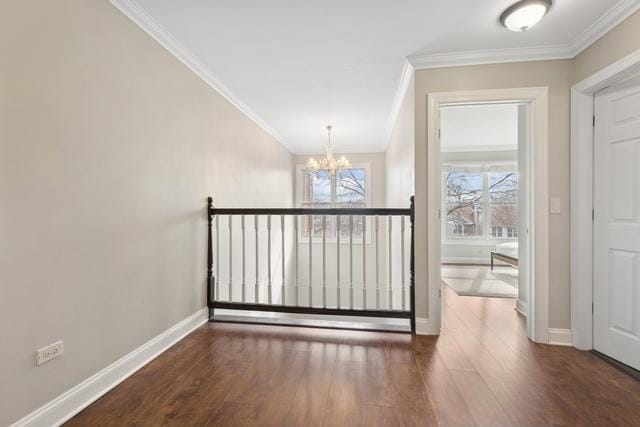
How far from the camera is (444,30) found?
218 centimetres

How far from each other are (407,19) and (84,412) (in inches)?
125

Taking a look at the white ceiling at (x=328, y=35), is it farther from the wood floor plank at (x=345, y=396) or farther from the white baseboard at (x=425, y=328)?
the wood floor plank at (x=345, y=396)

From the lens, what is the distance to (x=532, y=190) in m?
2.45

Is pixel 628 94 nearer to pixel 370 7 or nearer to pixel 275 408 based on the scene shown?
pixel 370 7

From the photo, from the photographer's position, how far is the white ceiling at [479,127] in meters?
4.25

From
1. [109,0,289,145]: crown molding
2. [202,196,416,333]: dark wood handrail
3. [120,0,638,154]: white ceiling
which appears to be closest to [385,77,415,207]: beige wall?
[120,0,638,154]: white ceiling

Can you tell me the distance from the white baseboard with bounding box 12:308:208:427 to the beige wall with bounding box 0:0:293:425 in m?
0.05

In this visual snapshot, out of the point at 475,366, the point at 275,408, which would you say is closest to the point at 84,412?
the point at 275,408

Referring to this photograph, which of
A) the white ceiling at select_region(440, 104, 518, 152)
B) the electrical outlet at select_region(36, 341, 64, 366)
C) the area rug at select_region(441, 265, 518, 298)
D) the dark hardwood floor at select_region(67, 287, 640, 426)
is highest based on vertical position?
the white ceiling at select_region(440, 104, 518, 152)

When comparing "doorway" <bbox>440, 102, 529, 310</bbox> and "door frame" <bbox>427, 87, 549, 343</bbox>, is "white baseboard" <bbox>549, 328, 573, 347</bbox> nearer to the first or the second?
A: "door frame" <bbox>427, 87, 549, 343</bbox>

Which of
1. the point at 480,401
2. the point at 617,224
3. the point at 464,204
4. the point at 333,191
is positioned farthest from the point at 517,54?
the point at 464,204

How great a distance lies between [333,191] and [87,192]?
544 centimetres

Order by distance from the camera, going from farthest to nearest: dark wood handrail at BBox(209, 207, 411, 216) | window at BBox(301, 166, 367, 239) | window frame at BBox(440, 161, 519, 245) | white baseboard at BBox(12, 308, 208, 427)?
window at BBox(301, 166, 367, 239) → window frame at BBox(440, 161, 519, 245) → dark wood handrail at BBox(209, 207, 411, 216) → white baseboard at BBox(12, 308, 208, 427)

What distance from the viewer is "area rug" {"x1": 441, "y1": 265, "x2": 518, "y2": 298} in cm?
404
